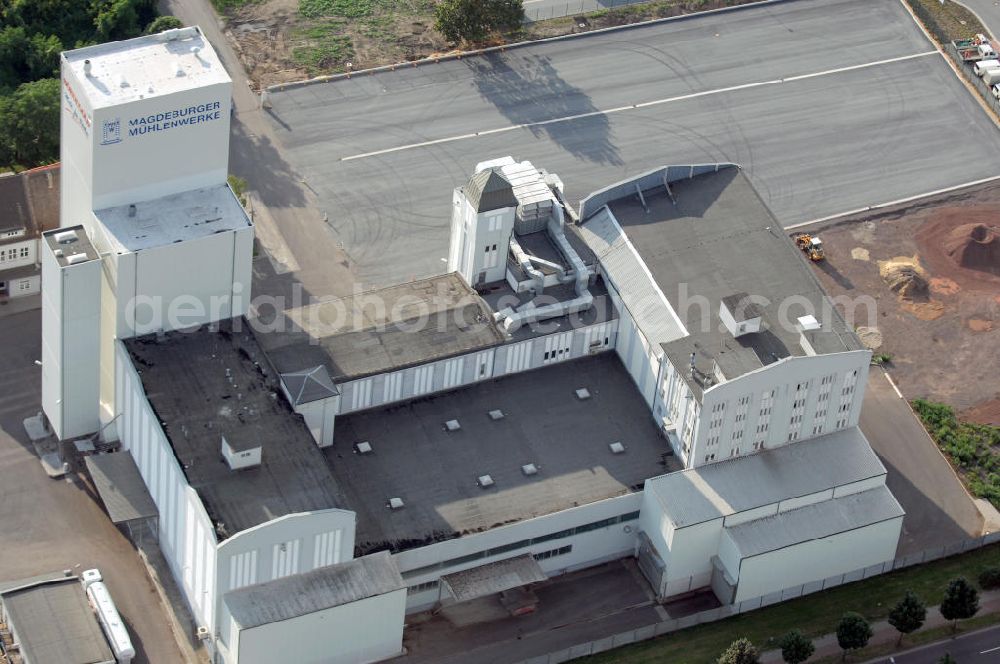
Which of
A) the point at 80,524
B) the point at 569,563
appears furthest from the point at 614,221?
the point at 80,524

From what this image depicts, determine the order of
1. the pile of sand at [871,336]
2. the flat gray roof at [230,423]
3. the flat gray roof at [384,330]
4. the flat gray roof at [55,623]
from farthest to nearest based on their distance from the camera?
the pile of sand at [871,336] < the flat gray roof at [384,330] < the flat gray roof at [230,423] < the flat gray roof at [55,623]

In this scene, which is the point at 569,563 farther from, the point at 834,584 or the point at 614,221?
the point at 614,221

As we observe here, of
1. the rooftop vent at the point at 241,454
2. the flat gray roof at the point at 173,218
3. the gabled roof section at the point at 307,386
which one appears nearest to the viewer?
the rooftop vent at the point at 241,454

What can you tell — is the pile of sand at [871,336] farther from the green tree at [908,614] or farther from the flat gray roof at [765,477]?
→ the green tree at [908,614]

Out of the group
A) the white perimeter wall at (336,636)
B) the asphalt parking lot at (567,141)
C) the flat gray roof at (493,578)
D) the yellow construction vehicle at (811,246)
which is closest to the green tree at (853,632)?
the flat gray roof at (493,578)

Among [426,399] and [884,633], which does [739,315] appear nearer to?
[426,399]
